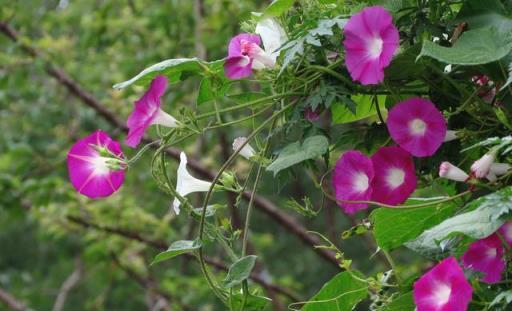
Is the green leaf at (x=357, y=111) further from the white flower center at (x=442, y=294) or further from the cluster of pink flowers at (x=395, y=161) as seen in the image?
the white flower center at (x=442, y=294)

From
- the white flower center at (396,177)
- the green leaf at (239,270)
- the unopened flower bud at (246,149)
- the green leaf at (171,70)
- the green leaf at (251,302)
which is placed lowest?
the green leaf at (251,302)

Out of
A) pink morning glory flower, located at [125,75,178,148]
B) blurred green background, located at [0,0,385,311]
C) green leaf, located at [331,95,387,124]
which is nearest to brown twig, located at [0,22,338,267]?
blurred green background, located at [0,0,385,311]

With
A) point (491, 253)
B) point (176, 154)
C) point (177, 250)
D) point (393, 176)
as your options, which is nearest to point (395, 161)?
point (393, 176)

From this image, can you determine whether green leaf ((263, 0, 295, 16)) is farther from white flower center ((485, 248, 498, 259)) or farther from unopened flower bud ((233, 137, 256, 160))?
white flower center ((485, 248, 498, 259))

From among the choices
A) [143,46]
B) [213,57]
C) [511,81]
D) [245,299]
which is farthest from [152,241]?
[511,81]

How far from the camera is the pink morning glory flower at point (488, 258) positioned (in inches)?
30.0

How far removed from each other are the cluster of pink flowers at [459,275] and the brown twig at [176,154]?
2073 millimetres

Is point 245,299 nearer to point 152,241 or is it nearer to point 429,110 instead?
point 429,110

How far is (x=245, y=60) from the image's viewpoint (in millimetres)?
856

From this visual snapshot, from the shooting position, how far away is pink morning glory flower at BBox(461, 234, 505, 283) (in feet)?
2.50

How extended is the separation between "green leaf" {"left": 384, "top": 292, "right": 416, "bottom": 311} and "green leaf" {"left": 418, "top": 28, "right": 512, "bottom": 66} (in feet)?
0.76

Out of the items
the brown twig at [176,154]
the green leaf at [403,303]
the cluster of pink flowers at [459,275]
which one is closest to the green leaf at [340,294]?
the green leaf at [403,303]

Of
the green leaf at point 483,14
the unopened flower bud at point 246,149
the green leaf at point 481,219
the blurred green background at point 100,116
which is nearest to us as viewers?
the green leaf at point 481,219

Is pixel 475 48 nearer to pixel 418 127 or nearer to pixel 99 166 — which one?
pixel 418 127
